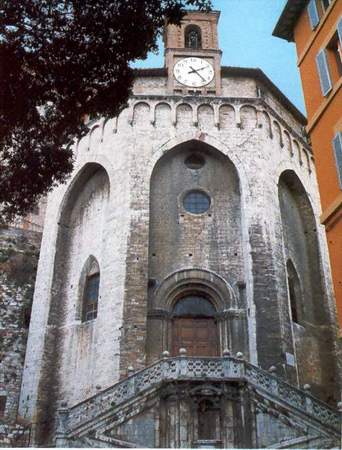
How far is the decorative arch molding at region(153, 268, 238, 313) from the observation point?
61.3 feet

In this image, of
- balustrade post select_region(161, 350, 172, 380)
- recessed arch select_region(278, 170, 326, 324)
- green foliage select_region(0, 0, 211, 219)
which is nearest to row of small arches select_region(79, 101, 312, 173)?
recessed arch select_region(278, 170, 326, 324)

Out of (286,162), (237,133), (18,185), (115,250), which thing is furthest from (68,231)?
(18,185)

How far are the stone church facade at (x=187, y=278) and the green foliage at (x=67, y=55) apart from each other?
762 cm

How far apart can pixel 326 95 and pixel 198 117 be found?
9893 millimetres

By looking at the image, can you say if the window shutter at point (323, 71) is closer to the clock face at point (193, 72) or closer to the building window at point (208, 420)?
the building window at point (208, 420)

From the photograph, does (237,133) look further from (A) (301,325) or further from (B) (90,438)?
(B) (90,438)

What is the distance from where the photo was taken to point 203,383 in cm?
1471

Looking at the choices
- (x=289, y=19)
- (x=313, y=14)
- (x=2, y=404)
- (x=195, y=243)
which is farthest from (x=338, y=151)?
(x=2, y=404)

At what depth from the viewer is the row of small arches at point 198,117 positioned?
21188 mm

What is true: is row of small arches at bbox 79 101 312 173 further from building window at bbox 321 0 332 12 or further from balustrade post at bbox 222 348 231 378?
balustrade post at bbox 222 348 231 378

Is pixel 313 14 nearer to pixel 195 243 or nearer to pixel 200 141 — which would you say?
pixel 200 141

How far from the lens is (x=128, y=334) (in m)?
17.3

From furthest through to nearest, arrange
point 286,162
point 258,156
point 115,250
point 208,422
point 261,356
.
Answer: point 286,162
point 258,156
point 115,250
point 261,356
point 208,422

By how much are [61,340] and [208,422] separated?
7.28m
